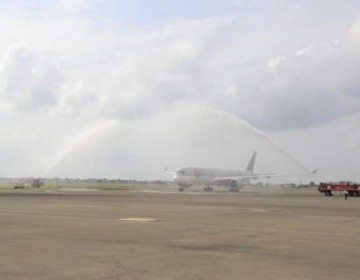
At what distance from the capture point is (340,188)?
78.6m

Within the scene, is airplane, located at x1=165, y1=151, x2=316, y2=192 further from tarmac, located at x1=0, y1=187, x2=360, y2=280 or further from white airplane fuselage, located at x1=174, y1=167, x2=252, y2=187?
tarmac, located at x1=0, y1=187, x2=360, y2=280

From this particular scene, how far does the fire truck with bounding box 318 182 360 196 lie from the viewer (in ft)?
253

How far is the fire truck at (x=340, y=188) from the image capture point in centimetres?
7706

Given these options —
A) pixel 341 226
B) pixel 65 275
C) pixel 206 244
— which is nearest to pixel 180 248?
pixel 206 244

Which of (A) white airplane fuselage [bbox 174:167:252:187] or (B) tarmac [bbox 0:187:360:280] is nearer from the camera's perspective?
(B) tarmac [bbox 0:187:360:280]

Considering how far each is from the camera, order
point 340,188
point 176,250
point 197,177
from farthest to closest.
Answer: point 197,177
point 340,188
point 176,250

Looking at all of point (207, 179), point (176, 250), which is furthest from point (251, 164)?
point (176, 250)

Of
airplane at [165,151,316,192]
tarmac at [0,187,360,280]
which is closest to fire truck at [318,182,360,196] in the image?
airplane at [165,151,316,192]

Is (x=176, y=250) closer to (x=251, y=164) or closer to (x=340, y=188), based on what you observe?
(x=340, y=188)

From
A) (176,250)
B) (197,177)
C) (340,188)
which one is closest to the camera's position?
(176,250)

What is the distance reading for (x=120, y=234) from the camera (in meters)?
19.0

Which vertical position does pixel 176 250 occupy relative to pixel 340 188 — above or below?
below

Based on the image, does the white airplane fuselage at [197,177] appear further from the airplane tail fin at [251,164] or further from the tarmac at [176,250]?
the tarmac at [176,250]

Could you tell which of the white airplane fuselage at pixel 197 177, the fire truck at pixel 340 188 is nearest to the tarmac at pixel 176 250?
the fire truck at pixel 340 188
